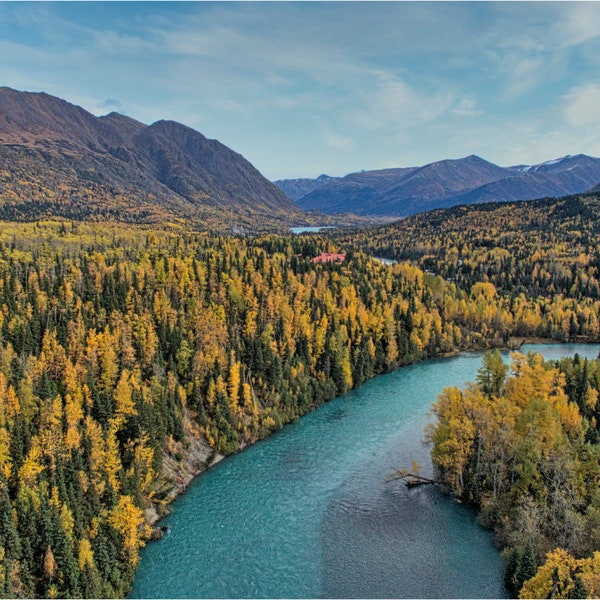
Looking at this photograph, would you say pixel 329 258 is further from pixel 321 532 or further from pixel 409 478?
pixel 321 532

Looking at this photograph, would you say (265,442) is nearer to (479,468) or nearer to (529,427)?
(479,468)

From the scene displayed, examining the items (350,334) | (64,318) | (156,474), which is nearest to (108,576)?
(156,474)

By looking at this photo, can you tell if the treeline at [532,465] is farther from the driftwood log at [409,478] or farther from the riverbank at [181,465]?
the riverbank at [181,465]

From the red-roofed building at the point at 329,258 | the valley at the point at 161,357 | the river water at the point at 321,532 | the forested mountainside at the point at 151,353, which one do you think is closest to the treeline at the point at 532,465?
the valley at the point at 161,357

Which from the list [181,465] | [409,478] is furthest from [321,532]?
[181,465]

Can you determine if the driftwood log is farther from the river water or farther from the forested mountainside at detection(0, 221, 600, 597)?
the forested mountainside at detection(0, 221, 600, 597)
